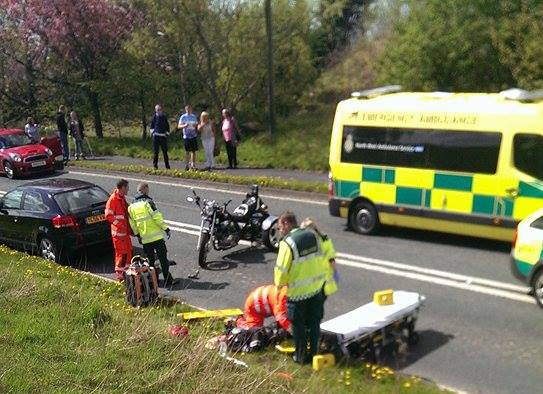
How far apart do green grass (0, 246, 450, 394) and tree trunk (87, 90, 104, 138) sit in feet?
77.2

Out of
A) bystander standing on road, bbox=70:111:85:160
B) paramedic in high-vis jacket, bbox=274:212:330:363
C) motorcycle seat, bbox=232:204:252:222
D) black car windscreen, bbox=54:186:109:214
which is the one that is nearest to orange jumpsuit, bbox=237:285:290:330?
paramedic in high-vis jacket, bbox=274:212:330:363

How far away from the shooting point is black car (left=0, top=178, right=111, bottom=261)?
12094mm

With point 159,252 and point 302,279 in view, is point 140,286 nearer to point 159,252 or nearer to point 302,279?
point 159,252

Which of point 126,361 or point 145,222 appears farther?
point 145,222

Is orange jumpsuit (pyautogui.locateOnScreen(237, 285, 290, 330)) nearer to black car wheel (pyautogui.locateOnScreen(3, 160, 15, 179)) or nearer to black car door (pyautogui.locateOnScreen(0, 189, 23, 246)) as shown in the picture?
black car door (pyautogui.locateOnScreen(0, 189, 23, 246))

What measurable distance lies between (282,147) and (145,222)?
41.2ft

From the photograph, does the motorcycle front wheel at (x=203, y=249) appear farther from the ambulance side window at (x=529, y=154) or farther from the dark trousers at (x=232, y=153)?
the dark trousers at (x=232, y=153)

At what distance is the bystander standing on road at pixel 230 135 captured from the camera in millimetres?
20562

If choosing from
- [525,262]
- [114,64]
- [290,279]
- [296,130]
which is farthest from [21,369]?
[114,64]

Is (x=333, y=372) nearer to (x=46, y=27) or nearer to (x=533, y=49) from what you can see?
(x=533, y=49)

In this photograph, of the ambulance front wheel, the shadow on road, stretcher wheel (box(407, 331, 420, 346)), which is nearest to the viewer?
stretcher wheel (box(407, 331, 420, 346))

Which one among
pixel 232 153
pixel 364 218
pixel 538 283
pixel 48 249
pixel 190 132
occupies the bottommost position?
pixel 48 249

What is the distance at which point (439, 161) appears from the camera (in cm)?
1180

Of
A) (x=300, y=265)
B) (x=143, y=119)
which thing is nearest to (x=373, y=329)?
(x=300, y=265)
